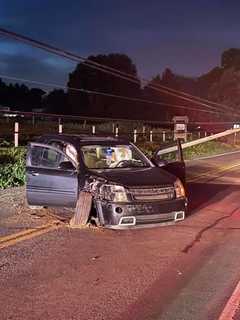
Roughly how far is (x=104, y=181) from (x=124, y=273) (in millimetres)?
2451

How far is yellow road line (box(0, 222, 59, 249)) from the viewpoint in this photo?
28.4 ft

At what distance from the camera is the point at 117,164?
10703mm

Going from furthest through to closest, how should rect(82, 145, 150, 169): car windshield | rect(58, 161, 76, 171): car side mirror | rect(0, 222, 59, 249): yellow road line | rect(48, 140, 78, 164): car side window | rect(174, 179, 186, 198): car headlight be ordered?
rect(82, 145, 150, 169): car windshield
rect(48, 140, 78, 164): car side window
rect(58, 161, 76, 171): car side mirror
rect(174, 179, 186, 198): car headlight
rect(0, 222, 59, 249): yellow road line

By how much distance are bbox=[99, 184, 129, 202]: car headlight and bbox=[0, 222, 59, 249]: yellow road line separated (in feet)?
3.58

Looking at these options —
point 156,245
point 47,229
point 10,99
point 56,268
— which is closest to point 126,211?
point 156,245

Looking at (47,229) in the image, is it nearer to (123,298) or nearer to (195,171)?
(123,298)

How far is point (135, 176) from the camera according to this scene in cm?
976

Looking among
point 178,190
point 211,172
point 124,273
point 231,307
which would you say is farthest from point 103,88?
point 231,307

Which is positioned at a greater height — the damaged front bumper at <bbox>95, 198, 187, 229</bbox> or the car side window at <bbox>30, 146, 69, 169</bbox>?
the car side window at <bbox>30, 146, 69, 169</bbox>

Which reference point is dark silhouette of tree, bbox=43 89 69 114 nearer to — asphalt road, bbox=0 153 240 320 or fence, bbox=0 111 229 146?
fence, bbox=0 111 229 146

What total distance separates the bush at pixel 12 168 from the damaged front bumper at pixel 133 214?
6.05 meters

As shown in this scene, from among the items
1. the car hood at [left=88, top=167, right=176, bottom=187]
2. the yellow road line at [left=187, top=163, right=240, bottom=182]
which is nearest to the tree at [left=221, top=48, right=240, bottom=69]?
the yellow road line at [left=187, top=163, right=240, bottom=182]

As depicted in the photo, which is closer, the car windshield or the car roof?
the car windshield

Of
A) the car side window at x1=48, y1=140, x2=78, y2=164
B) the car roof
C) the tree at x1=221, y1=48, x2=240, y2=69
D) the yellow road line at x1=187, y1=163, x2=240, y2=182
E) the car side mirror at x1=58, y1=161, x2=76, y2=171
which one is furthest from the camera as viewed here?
the tree at x1=221, y1=48, x2=240, y2=69
